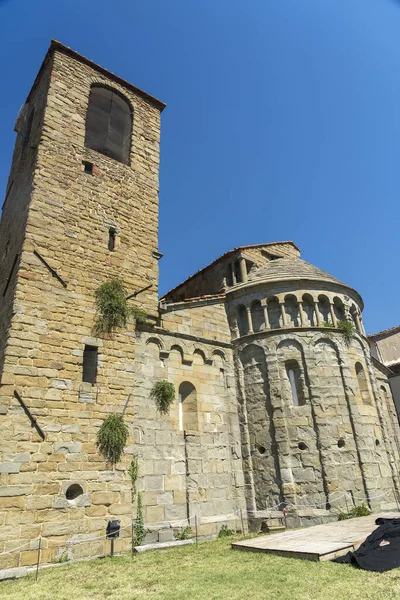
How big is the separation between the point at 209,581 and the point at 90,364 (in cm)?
600

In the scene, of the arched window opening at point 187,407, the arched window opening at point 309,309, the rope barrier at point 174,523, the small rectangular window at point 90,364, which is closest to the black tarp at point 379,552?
the rope barrier at point 174,523

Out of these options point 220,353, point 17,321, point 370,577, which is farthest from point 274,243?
point 370,577

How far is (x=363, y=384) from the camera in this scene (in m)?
14.4

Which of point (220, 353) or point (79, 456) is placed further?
point (220, 353)

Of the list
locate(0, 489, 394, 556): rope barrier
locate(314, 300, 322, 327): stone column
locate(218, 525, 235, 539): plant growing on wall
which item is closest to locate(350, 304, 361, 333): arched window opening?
locate(314, 300, 322, 327): stone column

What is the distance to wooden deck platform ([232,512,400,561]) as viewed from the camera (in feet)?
24.2

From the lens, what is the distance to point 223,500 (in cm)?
1209

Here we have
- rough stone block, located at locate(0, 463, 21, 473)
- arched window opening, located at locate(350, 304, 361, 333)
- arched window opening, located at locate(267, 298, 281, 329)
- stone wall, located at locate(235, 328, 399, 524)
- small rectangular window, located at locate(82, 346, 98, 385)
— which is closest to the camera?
rough stone block, located at locate(0, 463, 21, 473)

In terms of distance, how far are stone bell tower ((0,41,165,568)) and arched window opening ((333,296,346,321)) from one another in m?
6.91

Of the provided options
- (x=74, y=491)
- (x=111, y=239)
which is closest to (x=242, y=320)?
(x=111, y=239)

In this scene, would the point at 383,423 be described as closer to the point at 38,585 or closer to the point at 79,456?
the point at 79,456

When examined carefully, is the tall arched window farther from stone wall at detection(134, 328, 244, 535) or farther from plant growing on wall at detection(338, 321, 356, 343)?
plant growing on wall at detection(338, 321, 356, 343)

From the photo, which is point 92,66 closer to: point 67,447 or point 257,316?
point 257,316

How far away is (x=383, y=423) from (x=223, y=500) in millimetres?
6653
